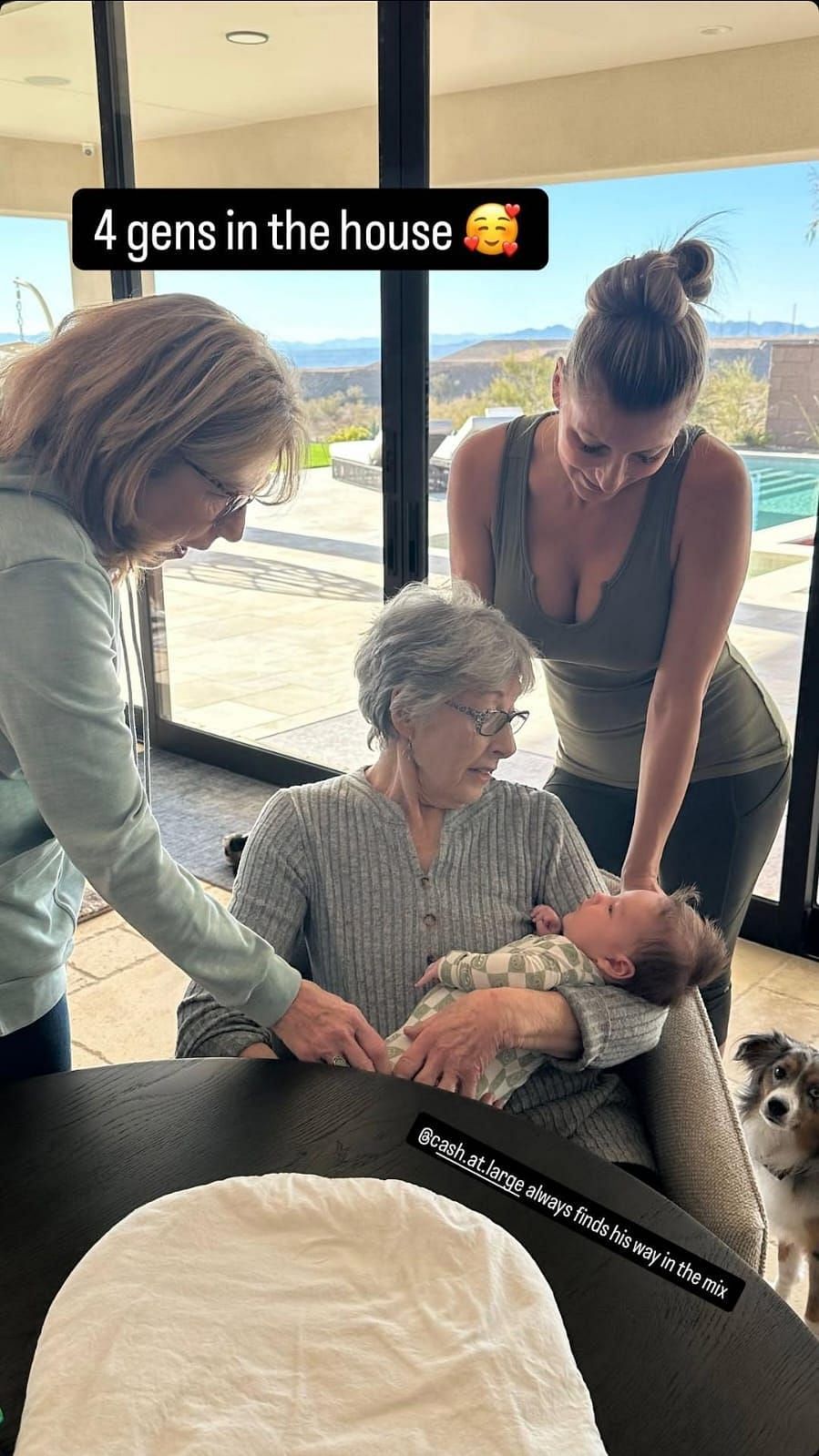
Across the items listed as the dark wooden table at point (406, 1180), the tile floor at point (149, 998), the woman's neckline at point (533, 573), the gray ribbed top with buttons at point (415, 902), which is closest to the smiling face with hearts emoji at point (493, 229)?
the woman's neckline at point (533, 573)

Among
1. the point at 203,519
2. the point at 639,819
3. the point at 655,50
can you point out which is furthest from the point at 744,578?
the point at 203,519

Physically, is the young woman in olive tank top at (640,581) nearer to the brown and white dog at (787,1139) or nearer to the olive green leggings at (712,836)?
the olive green leggings at (712,836)

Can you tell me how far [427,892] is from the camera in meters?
1.46

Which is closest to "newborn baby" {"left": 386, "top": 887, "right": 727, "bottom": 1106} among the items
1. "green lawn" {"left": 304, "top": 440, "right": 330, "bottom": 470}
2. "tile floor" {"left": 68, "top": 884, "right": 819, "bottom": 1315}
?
"tile floor" {"left": 68, "top": 884, "right": 819, "bottom": 1315}

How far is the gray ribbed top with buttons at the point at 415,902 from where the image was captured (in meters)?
1.36

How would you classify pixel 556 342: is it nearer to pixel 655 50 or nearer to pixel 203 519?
pixel 655 50

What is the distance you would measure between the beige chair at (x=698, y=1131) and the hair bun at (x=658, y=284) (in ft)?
3.72

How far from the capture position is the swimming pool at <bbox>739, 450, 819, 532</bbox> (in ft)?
7.16

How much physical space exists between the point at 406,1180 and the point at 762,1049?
2.75 ft

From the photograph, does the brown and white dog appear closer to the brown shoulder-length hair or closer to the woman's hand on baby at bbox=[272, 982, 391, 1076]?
the woman's hand on baby at bbox=[272, 982, 391, 1076]

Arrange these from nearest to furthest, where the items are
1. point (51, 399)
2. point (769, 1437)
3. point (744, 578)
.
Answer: point (769, 1437), point (51, 399), point (744, 578)

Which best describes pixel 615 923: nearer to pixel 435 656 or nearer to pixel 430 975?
pixel 430 975

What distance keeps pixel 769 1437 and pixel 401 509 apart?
7.37 ft

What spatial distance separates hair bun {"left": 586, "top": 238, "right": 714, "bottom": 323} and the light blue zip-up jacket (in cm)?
115
